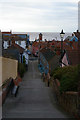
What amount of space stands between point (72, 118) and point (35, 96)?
195 inches

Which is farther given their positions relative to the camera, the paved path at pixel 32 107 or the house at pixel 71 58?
the house at pixel 71 58

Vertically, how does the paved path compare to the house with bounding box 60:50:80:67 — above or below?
below

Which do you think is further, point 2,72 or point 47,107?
point 2,72

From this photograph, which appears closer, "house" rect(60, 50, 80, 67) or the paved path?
the paved path

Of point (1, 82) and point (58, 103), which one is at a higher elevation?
point (1, 82)

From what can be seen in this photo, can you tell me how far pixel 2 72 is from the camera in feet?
46.4

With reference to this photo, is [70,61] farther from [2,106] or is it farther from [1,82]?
[2,106]

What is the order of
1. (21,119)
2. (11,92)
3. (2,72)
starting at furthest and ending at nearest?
(2,72), (11,92), (21,119)

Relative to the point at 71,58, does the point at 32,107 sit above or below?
below

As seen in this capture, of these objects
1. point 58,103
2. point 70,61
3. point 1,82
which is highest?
point 70,61

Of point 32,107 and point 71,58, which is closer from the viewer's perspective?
point 32,107

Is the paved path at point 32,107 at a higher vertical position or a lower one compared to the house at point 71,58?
lower

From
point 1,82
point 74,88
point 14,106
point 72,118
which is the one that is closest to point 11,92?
point 1,82

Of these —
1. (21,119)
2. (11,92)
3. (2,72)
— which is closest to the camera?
(21,119)
